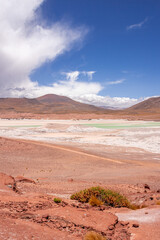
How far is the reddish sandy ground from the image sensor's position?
5.41 m

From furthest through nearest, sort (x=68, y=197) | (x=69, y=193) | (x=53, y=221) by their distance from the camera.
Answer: (x=69, y=193), (x=68, y=197), (x=53, y=221)

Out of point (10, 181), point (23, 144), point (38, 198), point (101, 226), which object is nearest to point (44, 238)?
point (101, 226)

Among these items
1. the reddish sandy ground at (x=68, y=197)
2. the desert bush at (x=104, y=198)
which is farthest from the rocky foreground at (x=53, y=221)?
the desert bush at (x=104, y=198)

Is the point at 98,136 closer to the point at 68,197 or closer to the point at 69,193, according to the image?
the point at 69,193

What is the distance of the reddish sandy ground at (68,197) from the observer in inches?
213

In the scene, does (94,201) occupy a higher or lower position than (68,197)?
higher

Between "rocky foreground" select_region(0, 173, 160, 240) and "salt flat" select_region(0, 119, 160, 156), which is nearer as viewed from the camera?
"rocky foreground" select_region(0, 173, 160, 240)

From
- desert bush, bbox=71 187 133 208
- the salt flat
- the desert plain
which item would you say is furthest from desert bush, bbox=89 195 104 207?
the salt flat

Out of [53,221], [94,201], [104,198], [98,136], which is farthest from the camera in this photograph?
[98,136]

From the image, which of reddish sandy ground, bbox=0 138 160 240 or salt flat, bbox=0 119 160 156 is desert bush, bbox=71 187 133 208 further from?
salt flat, bbox=0 119 160 156

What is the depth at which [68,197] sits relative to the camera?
9.45m

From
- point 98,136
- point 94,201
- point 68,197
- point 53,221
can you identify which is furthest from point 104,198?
point 98,136

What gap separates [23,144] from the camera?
24016mm

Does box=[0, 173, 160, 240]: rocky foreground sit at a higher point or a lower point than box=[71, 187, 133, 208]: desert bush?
higher
